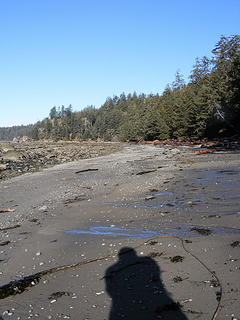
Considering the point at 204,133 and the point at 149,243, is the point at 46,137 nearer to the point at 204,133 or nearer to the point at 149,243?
the point at 204,133

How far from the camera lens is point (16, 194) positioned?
13391 mm

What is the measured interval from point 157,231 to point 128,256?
1.42 m

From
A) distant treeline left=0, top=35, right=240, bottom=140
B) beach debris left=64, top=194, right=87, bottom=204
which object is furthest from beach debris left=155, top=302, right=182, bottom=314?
distant treeline left=0, top=35, right=240, bottom=140

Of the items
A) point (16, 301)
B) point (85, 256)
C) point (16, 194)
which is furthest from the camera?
point (16, 194)

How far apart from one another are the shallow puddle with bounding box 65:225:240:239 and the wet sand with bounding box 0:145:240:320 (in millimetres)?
21

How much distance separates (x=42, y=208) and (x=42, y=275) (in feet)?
17.4

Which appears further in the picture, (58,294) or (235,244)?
(235,244)

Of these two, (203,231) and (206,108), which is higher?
(206,108)

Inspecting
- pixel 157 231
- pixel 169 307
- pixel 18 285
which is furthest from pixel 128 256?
pixel 18 285

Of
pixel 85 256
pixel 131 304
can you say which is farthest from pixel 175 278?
pixel 85 256

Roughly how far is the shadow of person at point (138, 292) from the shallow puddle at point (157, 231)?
3.84ft

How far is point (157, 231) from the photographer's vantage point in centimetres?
648

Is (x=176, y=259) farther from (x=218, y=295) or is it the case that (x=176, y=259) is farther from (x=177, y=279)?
(x=218, y=295)

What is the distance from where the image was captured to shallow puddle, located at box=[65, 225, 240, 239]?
5951 mm
